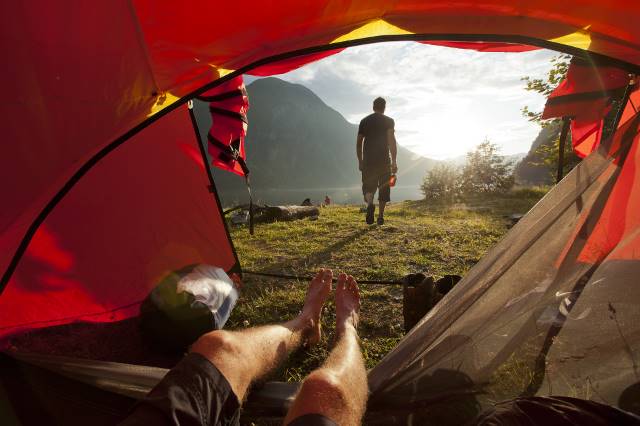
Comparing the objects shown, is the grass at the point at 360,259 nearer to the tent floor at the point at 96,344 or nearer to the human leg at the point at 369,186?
the human leg at the point at 369,186

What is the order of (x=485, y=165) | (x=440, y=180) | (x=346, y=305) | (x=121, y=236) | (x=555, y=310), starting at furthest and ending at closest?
(x=485, y=165)
(x=440, y=180)
(x=121, y=236)
(x=346, y=305)
(x=555, y=310)

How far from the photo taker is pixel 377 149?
612 centimetres

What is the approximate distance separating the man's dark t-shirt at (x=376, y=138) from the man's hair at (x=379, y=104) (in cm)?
10

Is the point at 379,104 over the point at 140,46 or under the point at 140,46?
under

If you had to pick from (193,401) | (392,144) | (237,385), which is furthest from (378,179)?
(193,401)

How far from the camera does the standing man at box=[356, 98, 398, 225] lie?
6055 millimetres

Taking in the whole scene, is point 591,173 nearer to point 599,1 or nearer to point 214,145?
point 599,1

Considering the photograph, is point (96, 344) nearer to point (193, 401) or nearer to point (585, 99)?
point (193, 401)

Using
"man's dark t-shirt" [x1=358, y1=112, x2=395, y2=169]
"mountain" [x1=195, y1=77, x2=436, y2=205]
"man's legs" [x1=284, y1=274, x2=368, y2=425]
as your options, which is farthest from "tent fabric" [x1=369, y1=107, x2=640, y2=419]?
"mountain" [x1=195, y1=77, x2=436, y2=205]

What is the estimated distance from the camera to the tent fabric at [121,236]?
229 centimetres

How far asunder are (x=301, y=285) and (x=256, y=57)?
222 centimetres

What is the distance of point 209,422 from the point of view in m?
1.17

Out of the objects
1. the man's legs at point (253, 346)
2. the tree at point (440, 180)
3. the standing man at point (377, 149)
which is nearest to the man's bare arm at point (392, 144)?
the standing man at point (377, 149)

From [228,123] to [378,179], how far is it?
13.8 feet
